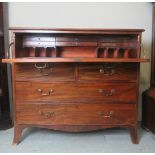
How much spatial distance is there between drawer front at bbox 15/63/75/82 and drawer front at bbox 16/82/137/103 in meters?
0.05

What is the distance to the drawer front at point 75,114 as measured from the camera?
1669 mm

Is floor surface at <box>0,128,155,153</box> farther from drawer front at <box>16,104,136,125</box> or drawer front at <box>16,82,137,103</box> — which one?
drawer front at <box>16,82,137,103</box>

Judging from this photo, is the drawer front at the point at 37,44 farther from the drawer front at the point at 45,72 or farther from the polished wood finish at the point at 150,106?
the polished wood finish at the point at 150,106

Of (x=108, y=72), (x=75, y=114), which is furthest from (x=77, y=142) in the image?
(x=108, y=72)

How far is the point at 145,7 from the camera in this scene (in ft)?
6.83

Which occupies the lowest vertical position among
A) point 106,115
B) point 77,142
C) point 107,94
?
point 77,142

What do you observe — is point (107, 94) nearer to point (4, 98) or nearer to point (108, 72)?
point (108, 72)

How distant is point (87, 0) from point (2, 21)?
0.91 meters

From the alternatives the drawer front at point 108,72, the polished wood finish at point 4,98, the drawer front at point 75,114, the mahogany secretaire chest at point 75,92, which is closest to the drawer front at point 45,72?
the mahogany secretaire chest at point 75,92

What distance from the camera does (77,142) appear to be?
5.81 ft

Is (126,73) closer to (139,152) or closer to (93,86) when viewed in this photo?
(93,86)

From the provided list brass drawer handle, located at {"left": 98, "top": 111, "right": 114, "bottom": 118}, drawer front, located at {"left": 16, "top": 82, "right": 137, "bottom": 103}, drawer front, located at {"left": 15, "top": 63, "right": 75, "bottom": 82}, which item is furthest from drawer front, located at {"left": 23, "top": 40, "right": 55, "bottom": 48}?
brass drawer handle, located at {"left": 98, "top": 111, "right": 114, "bottom": 118}

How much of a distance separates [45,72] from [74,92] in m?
0.30

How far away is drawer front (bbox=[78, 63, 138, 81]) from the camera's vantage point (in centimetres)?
163
